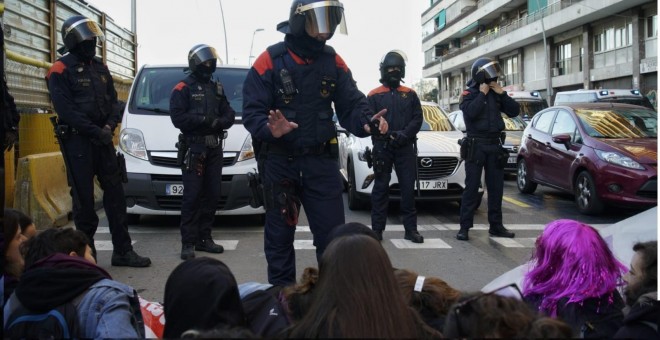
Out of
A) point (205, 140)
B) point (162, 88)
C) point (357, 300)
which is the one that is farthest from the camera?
point (162, 88)

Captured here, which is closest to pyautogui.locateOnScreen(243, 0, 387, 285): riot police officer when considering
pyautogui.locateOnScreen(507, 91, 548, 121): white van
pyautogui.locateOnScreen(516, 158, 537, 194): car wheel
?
pyautogui.locateOnScreen(516, 158, 537, 194): car wheel

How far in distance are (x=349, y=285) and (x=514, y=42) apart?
2036 inches

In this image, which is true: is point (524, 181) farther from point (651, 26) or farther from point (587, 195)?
point (651, 26)

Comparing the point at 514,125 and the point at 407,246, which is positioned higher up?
the point at 514,125

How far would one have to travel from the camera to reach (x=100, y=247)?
658 cm

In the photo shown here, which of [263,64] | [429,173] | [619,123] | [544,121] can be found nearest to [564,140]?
[619,123]

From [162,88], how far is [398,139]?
123 inches

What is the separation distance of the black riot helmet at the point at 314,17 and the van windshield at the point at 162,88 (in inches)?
152

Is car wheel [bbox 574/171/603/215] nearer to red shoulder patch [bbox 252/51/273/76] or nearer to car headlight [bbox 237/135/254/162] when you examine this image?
car headlight [bbox 237/135/254/162]

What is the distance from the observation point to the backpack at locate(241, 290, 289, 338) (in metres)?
2.46

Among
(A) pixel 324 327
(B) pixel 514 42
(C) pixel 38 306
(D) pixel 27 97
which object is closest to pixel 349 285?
(A) pixel 324 327

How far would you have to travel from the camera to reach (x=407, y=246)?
6750mm

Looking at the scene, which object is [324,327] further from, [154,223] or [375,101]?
[154,223]

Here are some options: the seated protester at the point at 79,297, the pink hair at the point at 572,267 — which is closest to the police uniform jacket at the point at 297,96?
the seated protester at the point at 79,297
